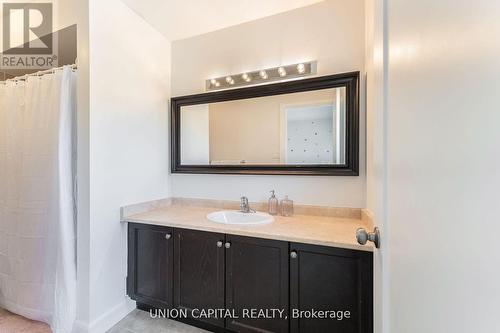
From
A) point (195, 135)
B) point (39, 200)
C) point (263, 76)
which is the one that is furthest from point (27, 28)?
point (263, 76)

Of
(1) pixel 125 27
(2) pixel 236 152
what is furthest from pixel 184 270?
(1) pixel 125 27

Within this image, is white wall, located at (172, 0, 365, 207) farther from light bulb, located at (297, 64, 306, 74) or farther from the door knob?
the door knob

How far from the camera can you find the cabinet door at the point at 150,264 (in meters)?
1.69

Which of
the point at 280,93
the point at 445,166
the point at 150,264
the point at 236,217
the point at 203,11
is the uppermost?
the point at 203,11

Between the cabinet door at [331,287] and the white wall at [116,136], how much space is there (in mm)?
1361

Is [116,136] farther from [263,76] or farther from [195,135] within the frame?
A: [263,76]

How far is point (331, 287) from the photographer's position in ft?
4.13

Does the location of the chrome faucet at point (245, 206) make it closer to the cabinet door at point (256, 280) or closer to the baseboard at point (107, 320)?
the cabinet door at point (256, 280)

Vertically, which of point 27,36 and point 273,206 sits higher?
point 27,36

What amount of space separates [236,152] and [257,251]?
929mm

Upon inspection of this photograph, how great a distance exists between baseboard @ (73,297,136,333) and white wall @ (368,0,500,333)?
1882mm

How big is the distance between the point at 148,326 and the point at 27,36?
261cm

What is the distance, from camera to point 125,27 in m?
1.84

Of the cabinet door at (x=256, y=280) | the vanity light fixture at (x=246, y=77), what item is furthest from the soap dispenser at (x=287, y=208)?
the vanity light fixture at (x=246, y=77)
